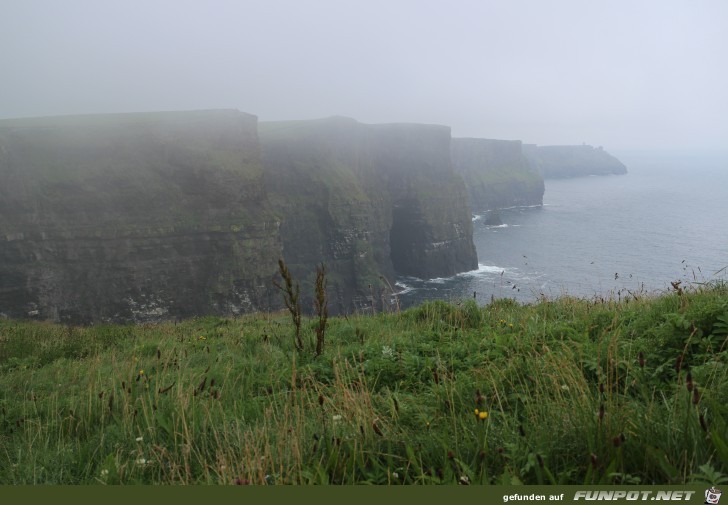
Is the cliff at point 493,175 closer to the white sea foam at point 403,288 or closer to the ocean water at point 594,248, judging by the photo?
the ocean water at point 594,248

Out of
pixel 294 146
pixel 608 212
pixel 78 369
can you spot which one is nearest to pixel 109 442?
pixel 78 369

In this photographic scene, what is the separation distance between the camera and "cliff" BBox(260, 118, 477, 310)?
3634 inches

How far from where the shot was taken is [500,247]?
116562mm

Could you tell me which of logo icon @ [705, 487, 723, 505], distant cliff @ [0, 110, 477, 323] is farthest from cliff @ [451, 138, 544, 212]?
logo icon @ [705, 487, 723, 505]

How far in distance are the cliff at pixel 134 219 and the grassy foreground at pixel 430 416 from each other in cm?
6313

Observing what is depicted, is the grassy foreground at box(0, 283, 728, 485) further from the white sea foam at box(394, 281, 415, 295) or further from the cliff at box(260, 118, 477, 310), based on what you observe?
the white sea foam at box(394, 281, 415, 295)

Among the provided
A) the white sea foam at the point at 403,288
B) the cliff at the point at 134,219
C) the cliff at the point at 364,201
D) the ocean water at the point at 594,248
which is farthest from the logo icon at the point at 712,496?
the white sea foam at the point at 403,288

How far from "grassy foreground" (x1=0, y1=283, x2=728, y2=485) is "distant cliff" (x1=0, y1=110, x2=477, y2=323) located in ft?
207

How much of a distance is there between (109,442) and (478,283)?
8792 centimetres

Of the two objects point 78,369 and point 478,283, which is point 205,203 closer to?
point 478,283

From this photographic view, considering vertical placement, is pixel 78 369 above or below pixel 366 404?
below

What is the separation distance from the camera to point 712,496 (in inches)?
89.9

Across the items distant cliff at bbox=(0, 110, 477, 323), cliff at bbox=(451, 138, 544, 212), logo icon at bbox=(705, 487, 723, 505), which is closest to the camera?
logo icon at bbox=(705, 487, 723, 505)

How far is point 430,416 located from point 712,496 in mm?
2128
